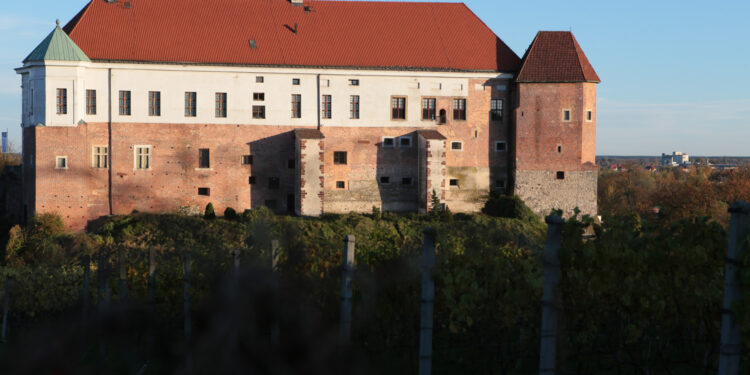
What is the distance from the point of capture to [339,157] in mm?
35750

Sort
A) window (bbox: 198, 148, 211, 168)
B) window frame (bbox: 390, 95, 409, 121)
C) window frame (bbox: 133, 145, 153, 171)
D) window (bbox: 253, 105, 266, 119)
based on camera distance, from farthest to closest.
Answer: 1. window frame (bbox: 390, 95, 409, 121)
2. window (bbox: 253, 105, 266, 119)
3. window (bbox: 198, 148, 211, 168)
4. window frame (bbox: 133, 145, 153, 171)

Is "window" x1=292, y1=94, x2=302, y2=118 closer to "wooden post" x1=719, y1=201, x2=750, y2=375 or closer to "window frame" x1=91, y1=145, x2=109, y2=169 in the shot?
"window frame" x1=91, y1=145, x2=109, y2=169

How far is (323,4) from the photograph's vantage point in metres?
38.8

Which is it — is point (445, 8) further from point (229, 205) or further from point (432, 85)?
point (229, 205)

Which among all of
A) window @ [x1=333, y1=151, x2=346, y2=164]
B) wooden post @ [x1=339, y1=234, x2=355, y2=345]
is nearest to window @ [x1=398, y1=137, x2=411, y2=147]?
window @ [x1=333, y1=151, x2=346, y2=164]

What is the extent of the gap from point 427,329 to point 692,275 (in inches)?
158

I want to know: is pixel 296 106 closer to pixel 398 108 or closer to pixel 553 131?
pixel 398 108

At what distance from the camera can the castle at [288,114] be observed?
33.6m

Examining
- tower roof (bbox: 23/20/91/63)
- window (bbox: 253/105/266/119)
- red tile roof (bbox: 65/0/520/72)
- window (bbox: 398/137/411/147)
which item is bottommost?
window (bbox: 398/137/411/147)

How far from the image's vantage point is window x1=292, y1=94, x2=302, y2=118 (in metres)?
35.2

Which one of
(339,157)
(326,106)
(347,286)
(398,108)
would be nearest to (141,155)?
(326,106)

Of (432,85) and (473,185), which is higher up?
(432,85)

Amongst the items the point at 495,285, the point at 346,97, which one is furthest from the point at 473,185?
the point at 495,285

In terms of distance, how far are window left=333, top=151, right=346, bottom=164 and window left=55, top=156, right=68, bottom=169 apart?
12.6m
